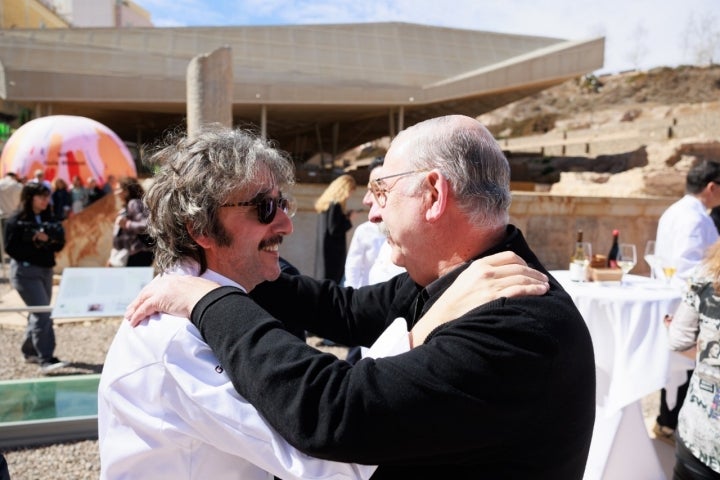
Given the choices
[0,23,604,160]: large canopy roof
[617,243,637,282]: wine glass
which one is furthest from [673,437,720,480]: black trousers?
[0,23,604,160]: large canopy roof

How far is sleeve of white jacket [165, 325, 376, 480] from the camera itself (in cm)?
121

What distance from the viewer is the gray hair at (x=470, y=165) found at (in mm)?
1444

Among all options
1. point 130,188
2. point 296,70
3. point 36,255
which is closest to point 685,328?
point 36,255

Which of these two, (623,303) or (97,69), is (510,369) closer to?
(623,303)

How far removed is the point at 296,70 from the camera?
19547 mm

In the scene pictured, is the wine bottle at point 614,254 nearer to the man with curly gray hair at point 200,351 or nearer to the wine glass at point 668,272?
the wine glass at point 668,272

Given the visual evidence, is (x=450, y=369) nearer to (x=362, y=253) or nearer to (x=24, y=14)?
(x=362, y=253)

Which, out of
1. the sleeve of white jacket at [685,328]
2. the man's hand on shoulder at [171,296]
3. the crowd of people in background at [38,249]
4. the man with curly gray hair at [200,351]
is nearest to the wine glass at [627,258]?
the sleeve of white jacket at [685,328]

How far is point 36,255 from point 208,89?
2673 mm

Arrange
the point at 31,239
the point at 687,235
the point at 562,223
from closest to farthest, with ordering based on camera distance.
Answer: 1. the point at 687,235
2. the point at 31,239
3. the point at 562,223

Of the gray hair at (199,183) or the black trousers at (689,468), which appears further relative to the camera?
the black trousers at (689,468)

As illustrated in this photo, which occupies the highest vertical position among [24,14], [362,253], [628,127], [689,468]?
[24,14]

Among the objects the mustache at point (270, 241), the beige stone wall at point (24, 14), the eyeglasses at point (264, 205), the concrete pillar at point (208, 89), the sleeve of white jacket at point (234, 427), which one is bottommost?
the sleeve of white jacket at point (234, 427)

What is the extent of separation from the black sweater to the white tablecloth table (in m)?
2.62
